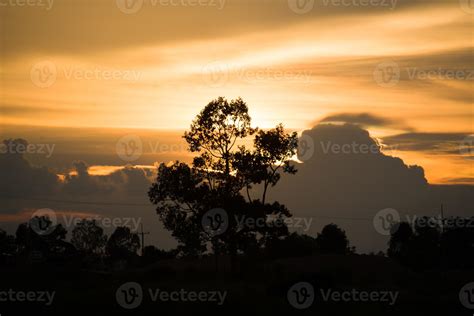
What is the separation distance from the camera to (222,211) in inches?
2594

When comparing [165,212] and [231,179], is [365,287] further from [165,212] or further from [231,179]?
[165,212]

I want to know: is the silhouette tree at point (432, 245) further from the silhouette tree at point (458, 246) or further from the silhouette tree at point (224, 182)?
the silhouette tree at point (224, 182)

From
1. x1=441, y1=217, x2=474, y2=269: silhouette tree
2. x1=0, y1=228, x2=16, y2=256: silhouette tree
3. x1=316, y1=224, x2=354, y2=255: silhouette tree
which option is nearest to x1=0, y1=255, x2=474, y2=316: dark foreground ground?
x1=441, y1=217, x2=474, y2=269: silhouette tree

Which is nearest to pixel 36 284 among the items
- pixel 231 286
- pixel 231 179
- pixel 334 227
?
pixel 231 286

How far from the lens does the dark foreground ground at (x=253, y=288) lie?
44.0 meters

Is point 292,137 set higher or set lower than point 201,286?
higher

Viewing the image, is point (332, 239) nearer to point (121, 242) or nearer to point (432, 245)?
point (432, 245)

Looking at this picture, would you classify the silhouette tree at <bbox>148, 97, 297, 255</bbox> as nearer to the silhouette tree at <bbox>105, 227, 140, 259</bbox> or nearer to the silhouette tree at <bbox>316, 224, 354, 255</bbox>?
the silhouette tree at <bbox>316, 224, 354, 255</bbox>

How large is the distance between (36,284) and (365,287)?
84.7 ft

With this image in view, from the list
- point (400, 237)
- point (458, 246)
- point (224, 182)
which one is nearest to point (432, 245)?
point (458, 246)

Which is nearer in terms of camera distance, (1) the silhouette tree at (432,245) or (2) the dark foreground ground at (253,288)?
(2) the dark foreground ground at (253,288)

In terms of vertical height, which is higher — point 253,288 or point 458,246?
point 458,246

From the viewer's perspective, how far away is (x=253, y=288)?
173ft

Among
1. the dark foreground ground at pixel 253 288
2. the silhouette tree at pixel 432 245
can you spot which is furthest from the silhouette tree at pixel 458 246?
the dark foreground ground at pixel 253 288
